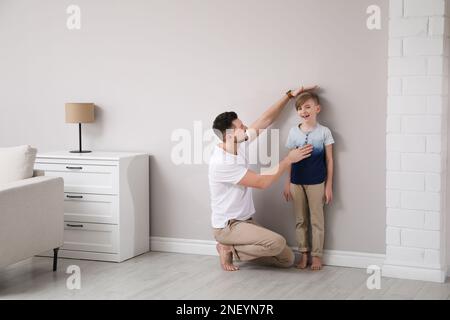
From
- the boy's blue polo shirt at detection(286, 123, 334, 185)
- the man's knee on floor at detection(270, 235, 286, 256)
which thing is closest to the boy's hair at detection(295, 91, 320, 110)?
the boy's blue polo shirt at detection(286, 123, 334, 185)

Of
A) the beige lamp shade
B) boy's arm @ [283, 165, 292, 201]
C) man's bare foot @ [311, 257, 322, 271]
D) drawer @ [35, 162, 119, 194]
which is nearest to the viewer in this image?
man's bare foot @ [311, 257, 322, 271]

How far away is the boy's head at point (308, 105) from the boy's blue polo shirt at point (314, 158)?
8 cm

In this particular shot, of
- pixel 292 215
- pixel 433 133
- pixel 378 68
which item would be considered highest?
pixel 378 68

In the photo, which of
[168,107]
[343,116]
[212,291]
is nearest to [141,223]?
[168,107]

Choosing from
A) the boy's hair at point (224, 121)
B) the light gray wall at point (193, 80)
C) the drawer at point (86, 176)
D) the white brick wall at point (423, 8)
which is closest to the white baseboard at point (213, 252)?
the light gray wall at point (193, 80)

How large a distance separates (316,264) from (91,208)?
1618mm

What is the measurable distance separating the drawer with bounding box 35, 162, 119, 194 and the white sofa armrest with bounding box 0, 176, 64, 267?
1.05 feet

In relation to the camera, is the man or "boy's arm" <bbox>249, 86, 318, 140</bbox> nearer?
the man

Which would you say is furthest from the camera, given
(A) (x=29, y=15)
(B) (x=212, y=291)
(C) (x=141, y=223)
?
(A) (x=29, y=15)

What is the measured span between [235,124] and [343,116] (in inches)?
27.9

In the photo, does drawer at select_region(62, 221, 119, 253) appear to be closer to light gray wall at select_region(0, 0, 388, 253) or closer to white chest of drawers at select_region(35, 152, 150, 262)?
white chest of drawers at select_region(35, 152, 150, 262)

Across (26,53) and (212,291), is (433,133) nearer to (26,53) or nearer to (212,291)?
(212,291)

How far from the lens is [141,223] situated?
16.2ft

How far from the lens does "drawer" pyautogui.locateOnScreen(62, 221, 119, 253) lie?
4699 millimetres
